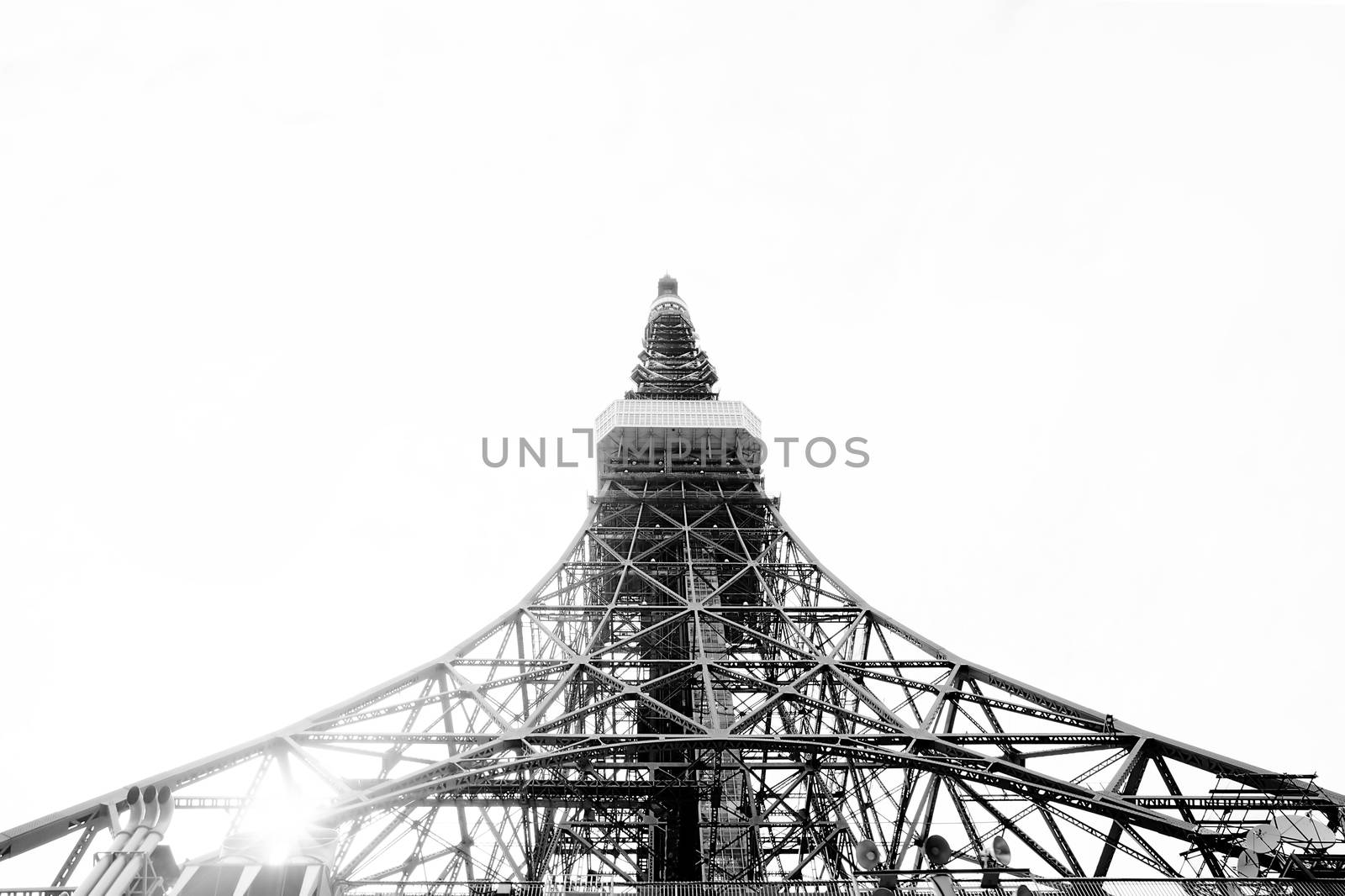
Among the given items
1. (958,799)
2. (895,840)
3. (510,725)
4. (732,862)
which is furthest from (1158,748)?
(510,725)

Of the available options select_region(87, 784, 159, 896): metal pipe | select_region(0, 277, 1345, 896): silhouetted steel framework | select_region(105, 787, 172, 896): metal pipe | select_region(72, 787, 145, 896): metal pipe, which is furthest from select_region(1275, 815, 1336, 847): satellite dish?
select_region(72, 787, 145, 896): metal pipe

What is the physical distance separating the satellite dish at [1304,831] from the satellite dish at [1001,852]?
5.64 metres

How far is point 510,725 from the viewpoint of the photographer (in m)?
19.5

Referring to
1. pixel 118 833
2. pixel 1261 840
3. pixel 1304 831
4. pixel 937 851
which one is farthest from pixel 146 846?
pixel 1304 831

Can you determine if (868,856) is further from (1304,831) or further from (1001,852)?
(1304,831)

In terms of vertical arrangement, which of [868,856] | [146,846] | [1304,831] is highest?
[146,846]

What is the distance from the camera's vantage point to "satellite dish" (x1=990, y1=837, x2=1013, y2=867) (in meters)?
15.6

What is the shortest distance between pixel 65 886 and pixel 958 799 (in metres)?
18.8

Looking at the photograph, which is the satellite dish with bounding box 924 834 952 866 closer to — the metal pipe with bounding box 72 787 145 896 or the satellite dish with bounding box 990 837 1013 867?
the satellite dish with bounding box 990 837 1013 867

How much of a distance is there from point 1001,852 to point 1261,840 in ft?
17.9

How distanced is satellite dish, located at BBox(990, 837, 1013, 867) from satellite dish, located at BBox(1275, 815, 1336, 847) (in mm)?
5643

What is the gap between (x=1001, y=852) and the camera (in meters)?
15.7

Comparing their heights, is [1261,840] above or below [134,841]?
below

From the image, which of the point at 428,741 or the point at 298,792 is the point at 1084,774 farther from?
the point at 298,792
